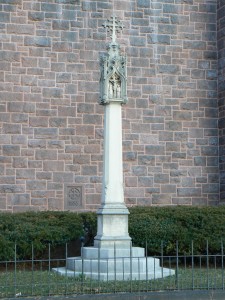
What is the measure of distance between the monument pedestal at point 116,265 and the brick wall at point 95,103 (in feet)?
15.6

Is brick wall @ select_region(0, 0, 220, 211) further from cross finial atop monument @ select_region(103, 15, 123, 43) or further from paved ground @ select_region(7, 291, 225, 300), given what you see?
paved ground @ select_region(7, 291, 225, 300)

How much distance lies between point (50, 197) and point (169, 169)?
313 cm

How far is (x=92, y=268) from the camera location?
10469mm

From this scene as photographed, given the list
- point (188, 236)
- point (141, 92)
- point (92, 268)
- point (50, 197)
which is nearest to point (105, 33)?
point (141, 92)

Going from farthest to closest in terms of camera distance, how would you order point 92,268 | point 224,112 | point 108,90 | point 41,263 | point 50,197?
point 224,112, point 50,197, point 41,263, point 108,90, point 92,268

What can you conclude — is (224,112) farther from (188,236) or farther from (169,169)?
(188,236)

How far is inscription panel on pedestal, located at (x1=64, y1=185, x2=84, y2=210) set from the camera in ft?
50.7

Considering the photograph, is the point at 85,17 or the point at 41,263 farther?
the point at 85,17

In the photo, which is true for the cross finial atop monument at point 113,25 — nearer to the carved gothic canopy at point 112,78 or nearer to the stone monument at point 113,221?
the stone monument at point 113,221

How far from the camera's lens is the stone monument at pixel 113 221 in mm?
10336

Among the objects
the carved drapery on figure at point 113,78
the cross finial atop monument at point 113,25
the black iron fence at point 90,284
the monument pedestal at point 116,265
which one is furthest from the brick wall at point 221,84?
the black iron fence at point 90,284

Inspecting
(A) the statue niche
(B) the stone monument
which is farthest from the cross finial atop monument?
(A) the statue niche

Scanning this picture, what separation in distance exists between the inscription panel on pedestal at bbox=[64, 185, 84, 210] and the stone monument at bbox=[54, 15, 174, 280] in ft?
13.9

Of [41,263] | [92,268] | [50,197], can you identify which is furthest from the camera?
[50,197]
